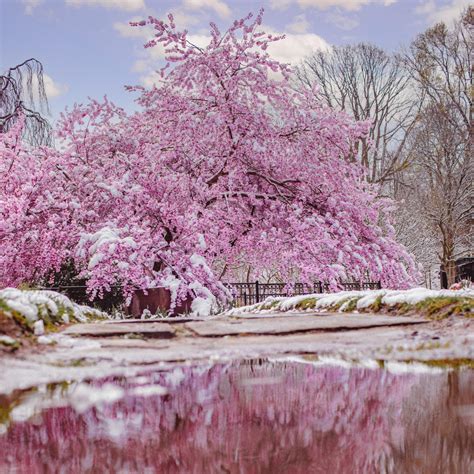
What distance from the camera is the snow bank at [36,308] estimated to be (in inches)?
129

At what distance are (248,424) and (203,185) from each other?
884cm

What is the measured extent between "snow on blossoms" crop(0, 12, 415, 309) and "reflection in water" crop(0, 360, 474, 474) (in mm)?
6774

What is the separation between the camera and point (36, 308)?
3.60m

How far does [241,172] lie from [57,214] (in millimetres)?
3315

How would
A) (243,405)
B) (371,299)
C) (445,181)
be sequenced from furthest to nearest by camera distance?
(445,181), (371,299), (243,405)

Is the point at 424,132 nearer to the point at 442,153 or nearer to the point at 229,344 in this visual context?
the point at 442,153

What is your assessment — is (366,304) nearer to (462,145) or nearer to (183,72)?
(183,72)

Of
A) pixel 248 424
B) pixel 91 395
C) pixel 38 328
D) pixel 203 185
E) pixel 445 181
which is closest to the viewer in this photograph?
pixel 248 424

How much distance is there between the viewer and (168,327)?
4.09 meters

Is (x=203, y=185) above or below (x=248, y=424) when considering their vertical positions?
above

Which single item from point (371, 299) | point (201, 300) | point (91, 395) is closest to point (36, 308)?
point (91, 395)

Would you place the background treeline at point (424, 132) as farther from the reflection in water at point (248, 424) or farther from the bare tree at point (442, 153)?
the reflection in water at point (248, 424)

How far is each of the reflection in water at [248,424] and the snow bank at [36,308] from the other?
4.07 feet

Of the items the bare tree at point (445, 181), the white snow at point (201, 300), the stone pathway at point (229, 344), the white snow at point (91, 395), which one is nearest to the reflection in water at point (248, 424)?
the white snow at point (91, 395)
